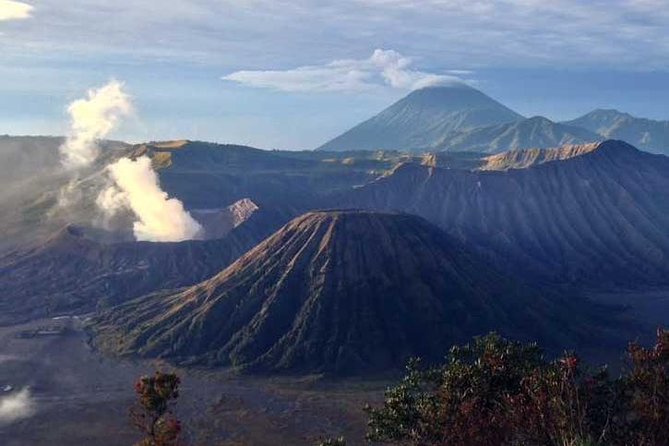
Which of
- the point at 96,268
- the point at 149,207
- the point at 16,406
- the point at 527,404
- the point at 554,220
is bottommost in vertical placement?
the point at 16,406

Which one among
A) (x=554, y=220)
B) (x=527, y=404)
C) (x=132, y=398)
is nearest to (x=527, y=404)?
(x=527, y=404)

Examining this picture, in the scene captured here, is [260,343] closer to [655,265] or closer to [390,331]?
[390,331]

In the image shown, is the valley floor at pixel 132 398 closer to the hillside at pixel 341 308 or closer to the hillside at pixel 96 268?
the hillside at pixel 341 308

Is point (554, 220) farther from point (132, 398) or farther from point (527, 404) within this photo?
point (527, 404)

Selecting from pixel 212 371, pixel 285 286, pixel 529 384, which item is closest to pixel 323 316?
pixel 285 286

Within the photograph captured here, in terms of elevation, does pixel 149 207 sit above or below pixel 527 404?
above

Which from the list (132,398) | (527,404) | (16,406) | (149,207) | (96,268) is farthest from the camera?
(149,207)

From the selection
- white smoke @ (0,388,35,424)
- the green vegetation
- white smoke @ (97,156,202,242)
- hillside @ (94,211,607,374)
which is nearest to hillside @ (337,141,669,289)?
hillside @ (94,211,607,374)

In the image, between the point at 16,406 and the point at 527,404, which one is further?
the point at 16,406
